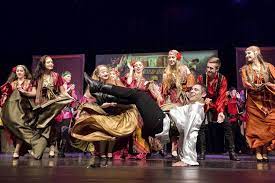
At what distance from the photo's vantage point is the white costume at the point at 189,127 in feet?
13.7

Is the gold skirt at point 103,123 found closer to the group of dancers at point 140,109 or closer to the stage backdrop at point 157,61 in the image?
the group of dancers at point 140,109

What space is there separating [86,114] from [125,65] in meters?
4.38

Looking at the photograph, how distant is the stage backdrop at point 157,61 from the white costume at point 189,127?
3975mm

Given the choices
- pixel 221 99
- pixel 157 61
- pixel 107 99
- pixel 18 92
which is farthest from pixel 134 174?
pixel 157 61

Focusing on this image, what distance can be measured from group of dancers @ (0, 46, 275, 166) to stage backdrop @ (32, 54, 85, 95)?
9.71 feet

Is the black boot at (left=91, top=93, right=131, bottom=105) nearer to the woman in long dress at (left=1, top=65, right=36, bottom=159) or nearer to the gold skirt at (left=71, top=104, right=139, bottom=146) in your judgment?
the gold skirt at (left=71, top=104, right=139, bottom=146)

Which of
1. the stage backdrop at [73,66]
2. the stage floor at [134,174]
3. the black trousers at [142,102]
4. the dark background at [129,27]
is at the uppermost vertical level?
the dark background at [129,27]

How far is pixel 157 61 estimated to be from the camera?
8438 mm

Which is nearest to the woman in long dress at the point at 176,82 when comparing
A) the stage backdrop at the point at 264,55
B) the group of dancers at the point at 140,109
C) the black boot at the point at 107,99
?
the group of dancers at the point at 140,109

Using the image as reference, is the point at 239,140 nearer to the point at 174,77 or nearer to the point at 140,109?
the point at 174,77

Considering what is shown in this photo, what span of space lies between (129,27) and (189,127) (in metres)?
5.43

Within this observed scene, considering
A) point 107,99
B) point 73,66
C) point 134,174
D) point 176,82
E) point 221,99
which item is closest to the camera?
point 134,174

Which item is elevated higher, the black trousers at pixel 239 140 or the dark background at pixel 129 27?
the dark background at pixel 129 27

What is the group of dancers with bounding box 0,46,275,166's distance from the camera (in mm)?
4203
